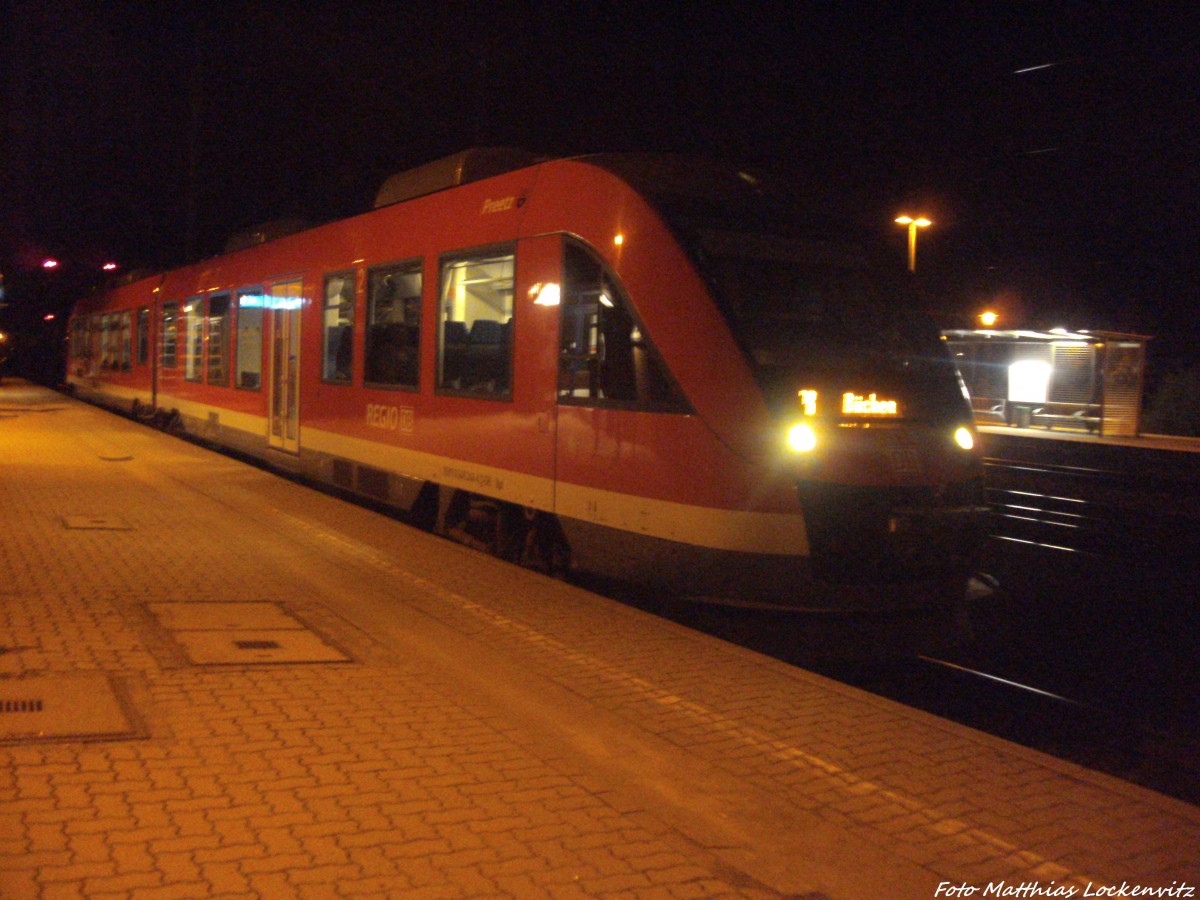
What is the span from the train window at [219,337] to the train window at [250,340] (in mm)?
815

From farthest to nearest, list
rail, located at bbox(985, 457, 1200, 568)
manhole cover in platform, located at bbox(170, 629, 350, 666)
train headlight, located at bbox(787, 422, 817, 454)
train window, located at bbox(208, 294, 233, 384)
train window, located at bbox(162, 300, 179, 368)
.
Answer: train window, located at bbox(162, 300, 179, 368) < train window, located at bbox(208, 294, 233, 384) < rail, located at bbox(985, 457, 1200, 568) < train headlight, located at bbox(787, 422, 817, 454) < manhole cover in platform, located at bbox(170, 629, 350, 666)

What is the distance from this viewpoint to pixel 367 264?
11922mm

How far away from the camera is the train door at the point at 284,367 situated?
1410 centimetres

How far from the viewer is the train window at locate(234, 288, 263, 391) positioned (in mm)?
15859

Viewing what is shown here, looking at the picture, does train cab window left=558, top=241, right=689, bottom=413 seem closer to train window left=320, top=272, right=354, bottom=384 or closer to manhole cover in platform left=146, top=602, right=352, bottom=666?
manhole cover in platform left=146, top=602, right=352, bottom=666

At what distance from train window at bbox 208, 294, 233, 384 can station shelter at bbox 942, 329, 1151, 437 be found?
15628 mm

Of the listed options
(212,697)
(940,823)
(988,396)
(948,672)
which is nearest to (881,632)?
(948,672)

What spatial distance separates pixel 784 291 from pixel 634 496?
1.62 meters

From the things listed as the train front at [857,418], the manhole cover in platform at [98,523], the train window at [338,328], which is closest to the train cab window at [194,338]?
the train window at [338,328]

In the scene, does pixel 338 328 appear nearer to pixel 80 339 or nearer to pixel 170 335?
pixel 170 335

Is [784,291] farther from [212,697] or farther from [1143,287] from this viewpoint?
[1143,287]

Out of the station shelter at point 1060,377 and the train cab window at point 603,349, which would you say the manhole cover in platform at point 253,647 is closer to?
the train cab window at point 603,349

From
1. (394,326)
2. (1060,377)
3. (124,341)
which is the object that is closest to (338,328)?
(394,326)

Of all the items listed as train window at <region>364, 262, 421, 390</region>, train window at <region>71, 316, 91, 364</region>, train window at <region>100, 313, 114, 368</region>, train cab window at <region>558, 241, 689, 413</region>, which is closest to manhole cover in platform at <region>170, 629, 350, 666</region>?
train cab window at <region>558, 241, 689, 413</region>
